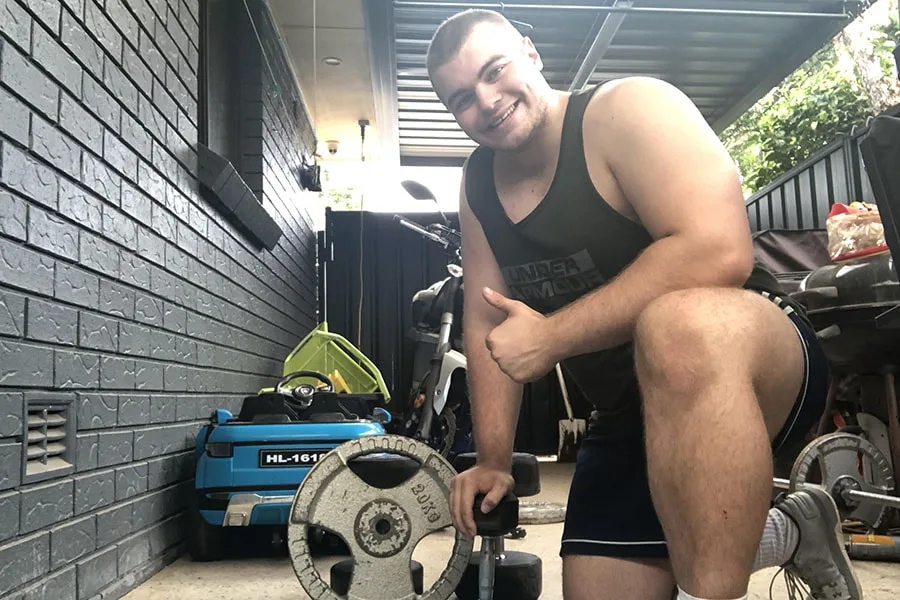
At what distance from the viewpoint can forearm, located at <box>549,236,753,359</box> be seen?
100 centimetres

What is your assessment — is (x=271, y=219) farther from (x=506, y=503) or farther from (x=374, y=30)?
(x=506, y=503)

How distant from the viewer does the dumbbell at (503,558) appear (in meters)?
1.26

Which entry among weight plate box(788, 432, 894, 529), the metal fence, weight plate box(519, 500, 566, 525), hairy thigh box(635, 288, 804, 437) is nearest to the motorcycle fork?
weight plate box(519, 500, 566, 525)

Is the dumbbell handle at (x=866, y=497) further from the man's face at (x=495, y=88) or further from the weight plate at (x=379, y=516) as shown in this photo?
the man's face at (x=495, y=88)

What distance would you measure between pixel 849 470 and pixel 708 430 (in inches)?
67.7

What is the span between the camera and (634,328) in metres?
1.00

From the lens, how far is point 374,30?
3.99 m

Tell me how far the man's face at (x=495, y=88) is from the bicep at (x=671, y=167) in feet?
0.48

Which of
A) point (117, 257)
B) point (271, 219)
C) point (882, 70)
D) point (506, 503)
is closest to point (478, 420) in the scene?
point (506, 503)

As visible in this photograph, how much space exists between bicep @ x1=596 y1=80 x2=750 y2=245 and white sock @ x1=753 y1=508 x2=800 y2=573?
2.12 ft

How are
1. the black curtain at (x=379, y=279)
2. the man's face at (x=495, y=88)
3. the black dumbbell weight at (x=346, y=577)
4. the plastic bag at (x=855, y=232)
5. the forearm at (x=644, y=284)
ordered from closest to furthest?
1. the forearm at (x=644, y=284)
2. the man's face at (x=495, y=88)
3. the black dumbbell weight at (x=346, y=577)
4. the plastic bag at (x=855, y=232)
5. the black curtain at (x=379, y=279)

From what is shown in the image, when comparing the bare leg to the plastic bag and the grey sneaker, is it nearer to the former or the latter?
the grey sneaker

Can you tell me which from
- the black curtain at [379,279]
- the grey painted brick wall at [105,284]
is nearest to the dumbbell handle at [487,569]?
the grey painted brick wall at [105,284]

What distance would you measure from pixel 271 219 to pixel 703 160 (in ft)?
9.51
